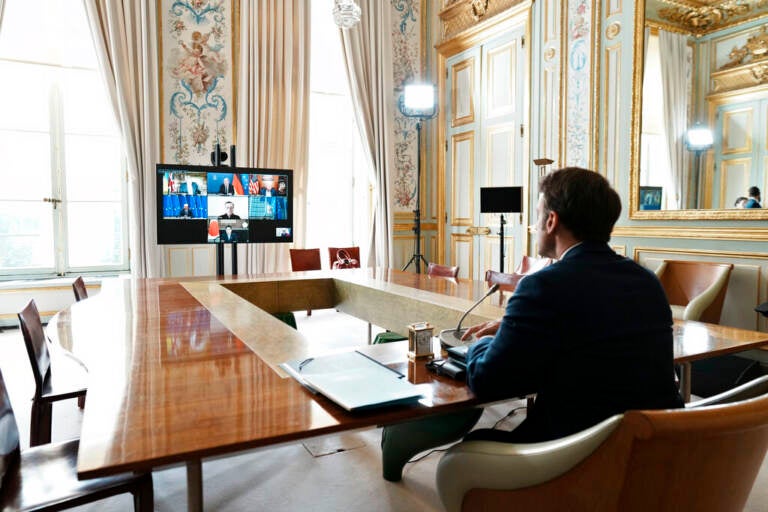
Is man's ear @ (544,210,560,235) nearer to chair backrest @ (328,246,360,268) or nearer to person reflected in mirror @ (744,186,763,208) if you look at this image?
person reflected in mirror @ (744,186,763,208)

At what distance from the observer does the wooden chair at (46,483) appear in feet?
4.03

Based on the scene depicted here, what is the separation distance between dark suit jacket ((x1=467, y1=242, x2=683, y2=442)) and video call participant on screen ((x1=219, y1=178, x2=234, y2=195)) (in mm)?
3562

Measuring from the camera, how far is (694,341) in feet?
5.75

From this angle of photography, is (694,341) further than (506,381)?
Yes

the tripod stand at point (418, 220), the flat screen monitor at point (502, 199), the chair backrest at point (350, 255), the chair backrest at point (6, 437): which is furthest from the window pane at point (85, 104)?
the chair backrest at point (6, 437)

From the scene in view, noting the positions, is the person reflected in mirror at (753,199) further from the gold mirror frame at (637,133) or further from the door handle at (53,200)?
the door handle at (53,200)

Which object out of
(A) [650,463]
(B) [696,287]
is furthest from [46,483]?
(B) [696,287]

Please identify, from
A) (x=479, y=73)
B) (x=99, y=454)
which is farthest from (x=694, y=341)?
(x=479, y=73)

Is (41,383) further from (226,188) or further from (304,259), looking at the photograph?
(304,259)

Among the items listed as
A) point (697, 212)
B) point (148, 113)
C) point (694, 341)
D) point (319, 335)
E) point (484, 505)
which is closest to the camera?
point (484, 505)

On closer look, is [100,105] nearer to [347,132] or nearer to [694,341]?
[347,132]

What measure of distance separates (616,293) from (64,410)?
3.00 meters

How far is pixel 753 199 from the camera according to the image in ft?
11.8

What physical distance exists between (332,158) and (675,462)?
20.1ft
